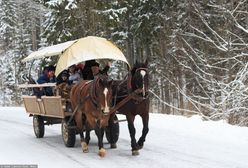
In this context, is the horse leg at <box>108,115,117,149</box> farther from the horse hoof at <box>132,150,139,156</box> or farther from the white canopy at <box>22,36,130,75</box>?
the white canopy at <box>22,36,130,75</box>

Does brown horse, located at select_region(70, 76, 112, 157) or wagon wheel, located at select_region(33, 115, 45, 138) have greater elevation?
brown horse, located at select_region(70, 76, 112, 157)

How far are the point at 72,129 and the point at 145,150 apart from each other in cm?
→ 195

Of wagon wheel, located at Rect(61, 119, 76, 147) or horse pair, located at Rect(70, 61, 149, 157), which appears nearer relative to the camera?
horse pair, located at Rect(70, 61, 149, 157)

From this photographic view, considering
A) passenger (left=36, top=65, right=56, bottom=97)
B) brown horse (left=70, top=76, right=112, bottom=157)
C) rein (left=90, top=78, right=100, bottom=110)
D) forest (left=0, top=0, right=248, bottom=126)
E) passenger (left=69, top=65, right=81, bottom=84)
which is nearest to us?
brown horse (left=70, top=76, right=112, bottom=157)

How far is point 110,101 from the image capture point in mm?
9375

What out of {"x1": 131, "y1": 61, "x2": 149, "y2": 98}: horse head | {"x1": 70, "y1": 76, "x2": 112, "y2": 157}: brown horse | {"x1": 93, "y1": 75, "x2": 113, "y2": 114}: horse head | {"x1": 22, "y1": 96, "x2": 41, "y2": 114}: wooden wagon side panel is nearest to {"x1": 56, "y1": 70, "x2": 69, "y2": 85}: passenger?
{"x1": 70, "y1": 76, "x2": 112, "y2": 157}: brown horse

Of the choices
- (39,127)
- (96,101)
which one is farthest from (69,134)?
A: (39,127)

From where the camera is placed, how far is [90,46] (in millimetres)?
11344

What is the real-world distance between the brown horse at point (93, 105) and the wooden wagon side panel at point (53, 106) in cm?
41

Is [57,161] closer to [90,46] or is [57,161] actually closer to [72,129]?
[72,129]

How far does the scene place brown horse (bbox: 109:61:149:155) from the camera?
30.1 feet

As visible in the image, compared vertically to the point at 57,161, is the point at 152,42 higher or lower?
higher

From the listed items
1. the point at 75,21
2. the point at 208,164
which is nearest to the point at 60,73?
the point at 208,164

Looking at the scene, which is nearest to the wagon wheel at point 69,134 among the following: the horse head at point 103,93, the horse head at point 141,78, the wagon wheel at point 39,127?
the horse head at point 103,93
